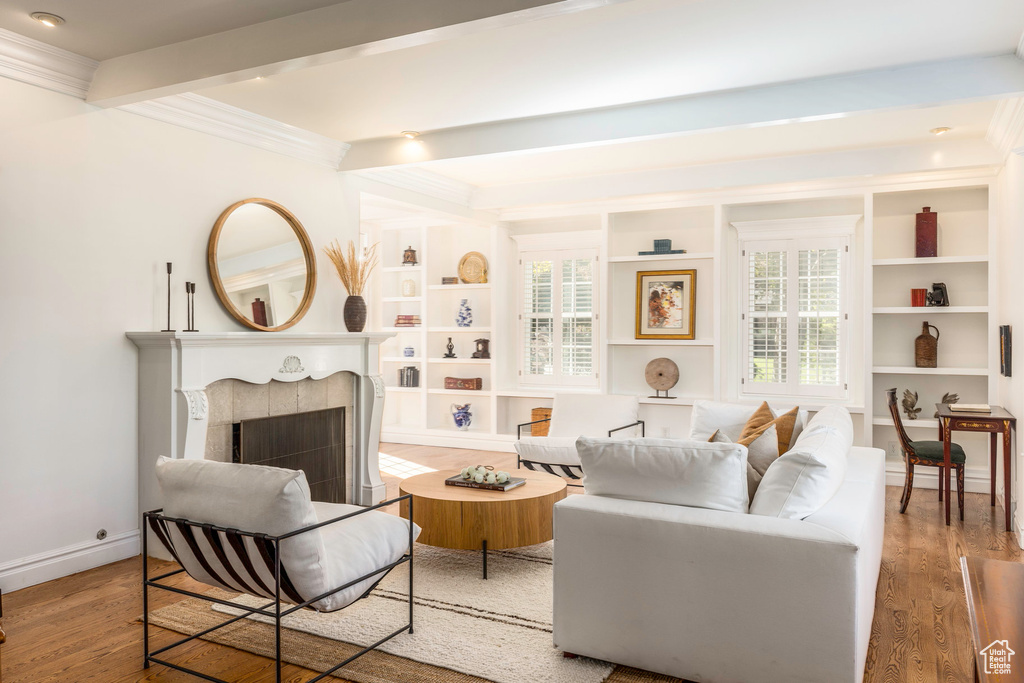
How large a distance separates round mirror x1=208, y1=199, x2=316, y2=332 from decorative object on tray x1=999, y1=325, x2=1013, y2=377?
4809mm

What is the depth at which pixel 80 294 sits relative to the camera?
12.3 feet

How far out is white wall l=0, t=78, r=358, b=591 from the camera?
137 inches

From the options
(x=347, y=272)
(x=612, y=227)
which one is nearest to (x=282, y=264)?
Answer: (x=347, y=272)

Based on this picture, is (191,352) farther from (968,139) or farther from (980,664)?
(968,139)

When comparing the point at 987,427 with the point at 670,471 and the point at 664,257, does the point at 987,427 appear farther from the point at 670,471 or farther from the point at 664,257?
the point at 670,471

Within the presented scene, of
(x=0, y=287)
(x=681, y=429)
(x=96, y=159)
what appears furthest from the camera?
(x=681, y=429)

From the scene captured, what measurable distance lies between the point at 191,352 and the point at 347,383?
1.47m

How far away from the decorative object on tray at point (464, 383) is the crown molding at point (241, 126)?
3.12 m

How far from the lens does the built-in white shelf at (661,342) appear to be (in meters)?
6.66

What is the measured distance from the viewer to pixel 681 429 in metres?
6.88

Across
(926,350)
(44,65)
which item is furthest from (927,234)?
(44,65)

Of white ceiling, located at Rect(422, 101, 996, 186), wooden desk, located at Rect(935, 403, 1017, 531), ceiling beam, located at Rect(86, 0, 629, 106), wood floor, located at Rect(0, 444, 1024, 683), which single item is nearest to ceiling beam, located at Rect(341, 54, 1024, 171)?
white ceiling, located at Rect(422, 101, 996, 186)

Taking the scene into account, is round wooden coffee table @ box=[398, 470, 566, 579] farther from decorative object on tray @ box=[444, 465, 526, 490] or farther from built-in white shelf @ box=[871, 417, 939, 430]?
built-in white shelf @ box=[871, 417, 939, 430]

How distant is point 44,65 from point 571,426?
4.19 m
